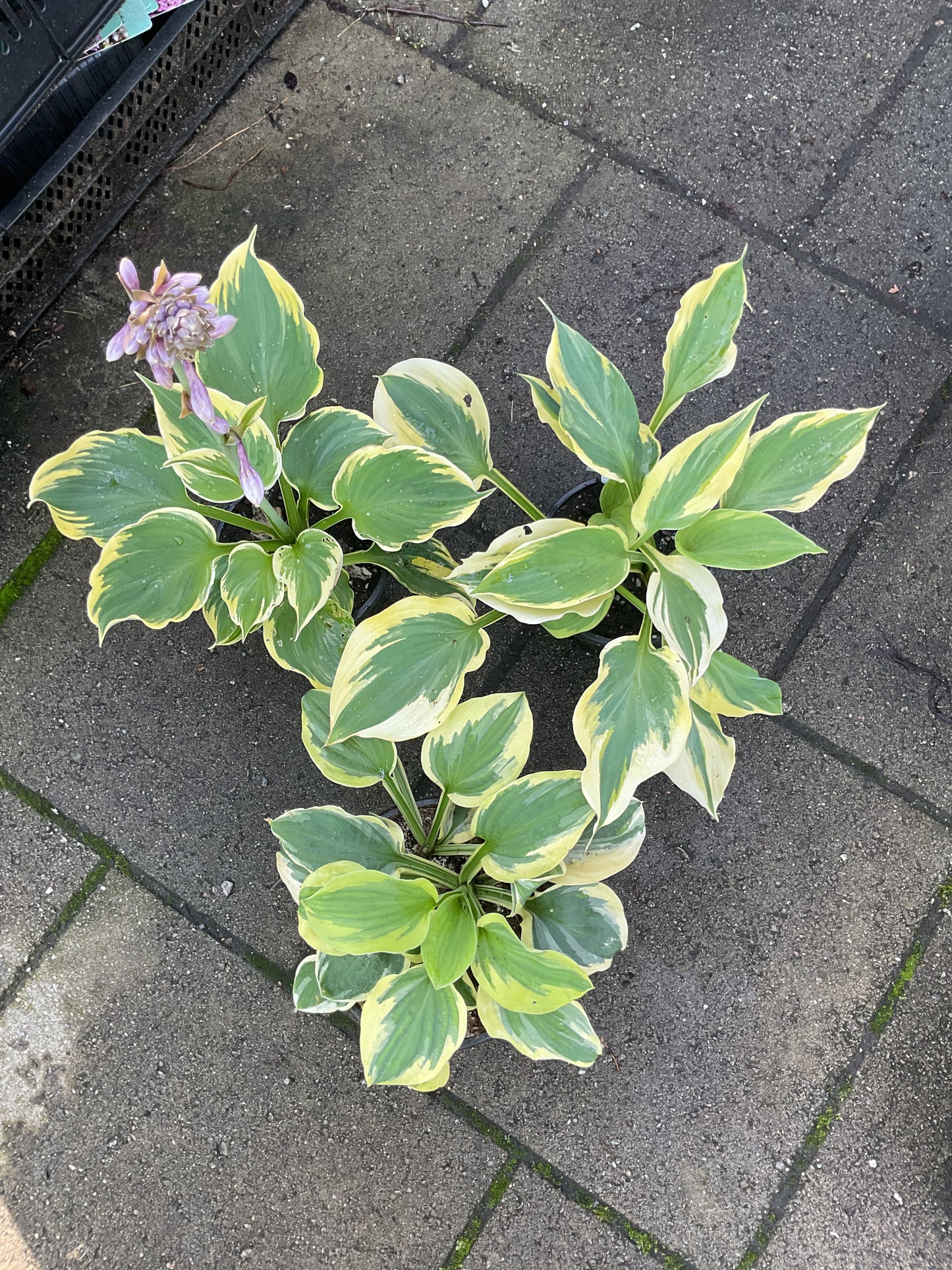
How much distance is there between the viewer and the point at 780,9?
2.34m

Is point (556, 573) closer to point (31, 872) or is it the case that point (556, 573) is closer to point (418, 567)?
point (418, 567)

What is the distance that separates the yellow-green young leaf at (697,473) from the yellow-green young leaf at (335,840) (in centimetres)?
76

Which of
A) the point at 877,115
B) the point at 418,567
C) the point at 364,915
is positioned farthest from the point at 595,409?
the point at 877,115

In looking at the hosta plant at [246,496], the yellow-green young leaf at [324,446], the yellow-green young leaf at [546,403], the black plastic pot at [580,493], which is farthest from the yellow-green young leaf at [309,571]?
the black plastic pot at [580,493]

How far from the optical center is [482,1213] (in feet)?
6.60

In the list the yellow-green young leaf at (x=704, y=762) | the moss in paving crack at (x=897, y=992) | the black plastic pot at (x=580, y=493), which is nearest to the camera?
the yellow-green young leaf at (x=704, y=762)

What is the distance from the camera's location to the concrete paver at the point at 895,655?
2.12 metres

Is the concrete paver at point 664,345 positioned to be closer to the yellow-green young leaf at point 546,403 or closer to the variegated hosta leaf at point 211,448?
the yellow-green young leaf at point 546,403

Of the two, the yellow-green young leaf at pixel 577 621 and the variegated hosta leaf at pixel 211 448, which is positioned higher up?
the variegated hosta leaf at pixel 211 448

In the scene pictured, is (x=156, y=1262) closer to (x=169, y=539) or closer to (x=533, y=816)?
(x=533, y=816)

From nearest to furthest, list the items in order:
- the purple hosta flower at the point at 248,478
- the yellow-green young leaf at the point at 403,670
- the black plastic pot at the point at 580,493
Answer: the purple hosta flower at the point at 248,478 < the yellow-green young leaf at the point at 403,670 < the black plastic pot at the point at 580,493

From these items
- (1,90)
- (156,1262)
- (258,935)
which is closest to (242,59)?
(1,90)

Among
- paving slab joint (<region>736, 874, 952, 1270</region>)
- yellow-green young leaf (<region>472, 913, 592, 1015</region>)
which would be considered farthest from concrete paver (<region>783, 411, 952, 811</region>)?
yellow-green young leaf (<region>472, 913, 592, 1015</region>)

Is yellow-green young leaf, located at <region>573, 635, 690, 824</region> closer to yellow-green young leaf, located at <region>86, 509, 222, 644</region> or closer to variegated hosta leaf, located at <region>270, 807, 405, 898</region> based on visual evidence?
variegated hosta leaf, located at <region>270, 807, 405, 898</region>
